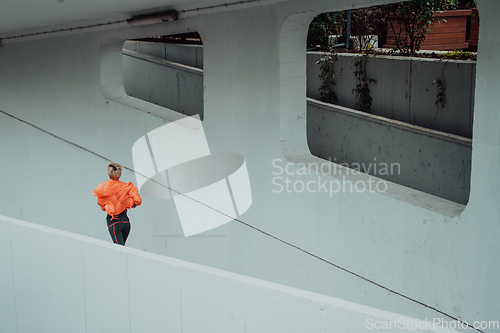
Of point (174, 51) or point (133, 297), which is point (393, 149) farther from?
point (174, 51)

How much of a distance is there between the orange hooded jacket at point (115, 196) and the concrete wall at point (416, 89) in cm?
424

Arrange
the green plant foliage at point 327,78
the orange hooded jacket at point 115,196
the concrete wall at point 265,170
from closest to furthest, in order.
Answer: the concrete wall at point 265,170
the orange hooded jacket at point 115,196
the green plant foliage at point 327,78

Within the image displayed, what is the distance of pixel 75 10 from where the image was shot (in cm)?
702

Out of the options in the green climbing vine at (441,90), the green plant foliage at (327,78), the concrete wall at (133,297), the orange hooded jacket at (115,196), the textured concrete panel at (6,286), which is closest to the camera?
the concrete wall at (133,297)

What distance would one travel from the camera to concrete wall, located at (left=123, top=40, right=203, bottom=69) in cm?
1218

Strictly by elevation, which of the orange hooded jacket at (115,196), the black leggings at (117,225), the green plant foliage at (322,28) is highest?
the green plant foliage at (322,28)

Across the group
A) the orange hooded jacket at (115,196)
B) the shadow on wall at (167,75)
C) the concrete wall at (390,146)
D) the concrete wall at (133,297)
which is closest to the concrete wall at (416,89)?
the concrete wall at (390,146)

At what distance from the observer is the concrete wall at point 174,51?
1218cm

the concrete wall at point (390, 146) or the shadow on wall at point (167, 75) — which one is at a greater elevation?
the shadow on wall at point (167, 75)

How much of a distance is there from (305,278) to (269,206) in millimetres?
957

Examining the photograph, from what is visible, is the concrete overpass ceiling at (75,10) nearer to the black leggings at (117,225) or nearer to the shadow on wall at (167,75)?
the black leggings at (117,225)

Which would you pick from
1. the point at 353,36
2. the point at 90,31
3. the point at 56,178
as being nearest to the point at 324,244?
the point at 90,31

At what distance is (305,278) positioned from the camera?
606 cm

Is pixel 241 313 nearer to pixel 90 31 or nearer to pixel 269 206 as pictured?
pixel 269 206
